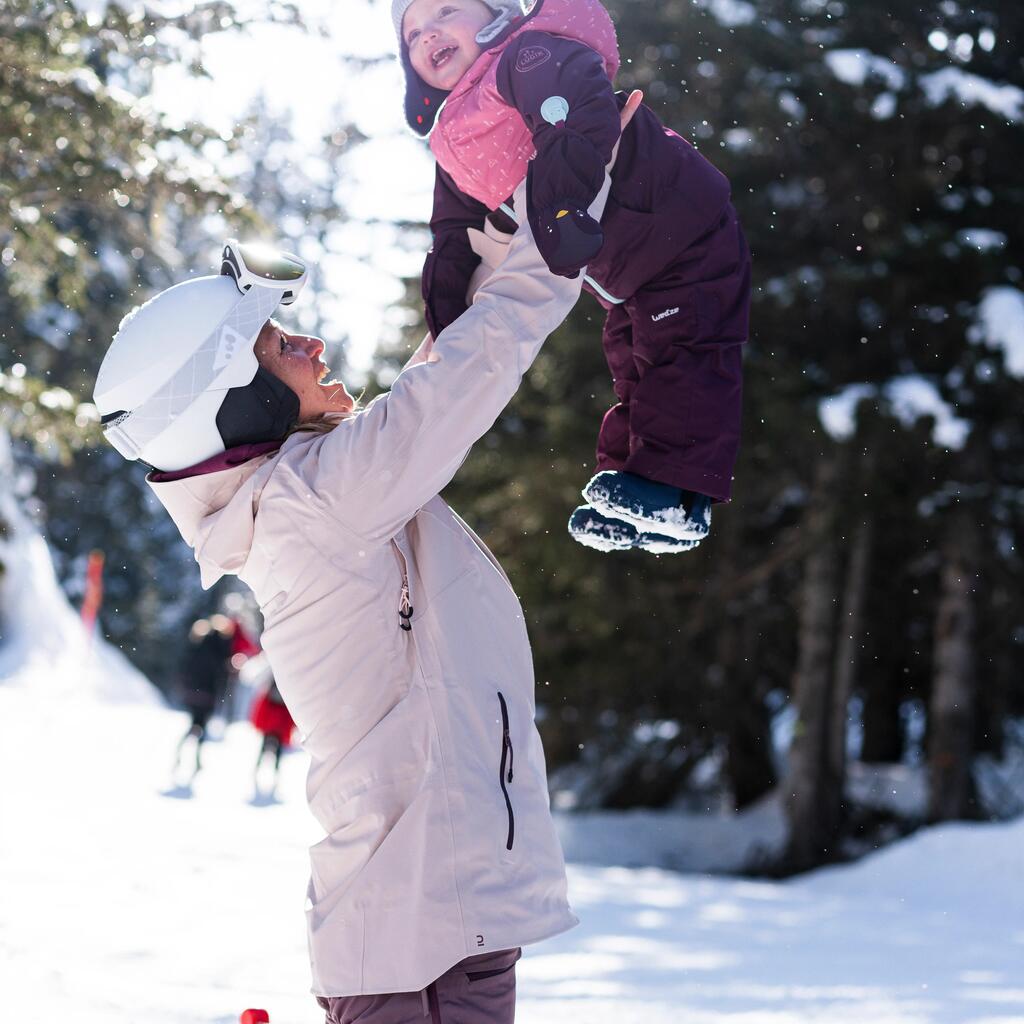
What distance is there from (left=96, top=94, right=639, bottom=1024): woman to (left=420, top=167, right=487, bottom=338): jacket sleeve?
371 millimetres

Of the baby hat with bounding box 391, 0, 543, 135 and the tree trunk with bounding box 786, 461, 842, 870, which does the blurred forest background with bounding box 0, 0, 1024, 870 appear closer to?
the tree trunk with bounding box 786, 461, 842, 870

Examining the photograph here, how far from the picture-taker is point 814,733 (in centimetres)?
1316

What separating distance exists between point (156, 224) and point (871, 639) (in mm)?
9637

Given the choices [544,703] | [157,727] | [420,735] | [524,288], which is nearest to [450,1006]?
[420,735]

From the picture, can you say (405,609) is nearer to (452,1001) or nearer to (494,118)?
(452,1001)

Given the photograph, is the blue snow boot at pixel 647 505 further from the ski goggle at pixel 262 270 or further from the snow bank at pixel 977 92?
the snow bank at pixel 977 92

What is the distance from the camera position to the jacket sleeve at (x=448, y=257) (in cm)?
256

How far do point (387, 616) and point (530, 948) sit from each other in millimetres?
5497

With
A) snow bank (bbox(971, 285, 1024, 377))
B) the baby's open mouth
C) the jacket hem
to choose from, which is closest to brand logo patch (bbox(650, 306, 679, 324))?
the baby's open mouth

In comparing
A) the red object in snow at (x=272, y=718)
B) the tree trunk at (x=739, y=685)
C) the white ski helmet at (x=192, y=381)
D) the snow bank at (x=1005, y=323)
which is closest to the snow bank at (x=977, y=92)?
the snow bank at (x=1005, y=323)

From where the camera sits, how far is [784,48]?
11.1 meters

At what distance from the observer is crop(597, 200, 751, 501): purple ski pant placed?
259 cm

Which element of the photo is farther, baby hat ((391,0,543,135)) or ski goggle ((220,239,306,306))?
baby hat ((391,0,543,135))

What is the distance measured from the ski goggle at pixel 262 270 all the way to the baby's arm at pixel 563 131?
0.49m
